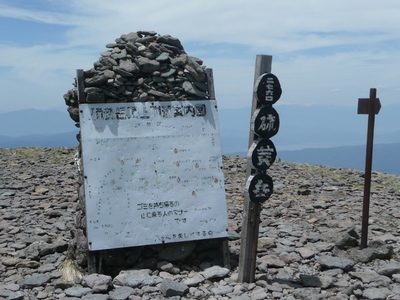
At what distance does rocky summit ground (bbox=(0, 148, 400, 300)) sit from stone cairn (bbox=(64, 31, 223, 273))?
398 mm

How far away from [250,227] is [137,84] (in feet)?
11.7

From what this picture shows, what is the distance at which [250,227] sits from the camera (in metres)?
7.98

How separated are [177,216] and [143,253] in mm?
1010

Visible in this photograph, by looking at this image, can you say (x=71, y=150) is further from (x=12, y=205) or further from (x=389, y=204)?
(x=389, y=204)

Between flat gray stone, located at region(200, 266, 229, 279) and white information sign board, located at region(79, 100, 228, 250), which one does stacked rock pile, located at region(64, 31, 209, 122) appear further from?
flat gray stone, located at region(200, 266, 229, 279)

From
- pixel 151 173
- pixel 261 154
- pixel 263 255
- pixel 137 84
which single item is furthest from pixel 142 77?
pixel 263 255

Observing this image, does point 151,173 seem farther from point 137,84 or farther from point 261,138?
point 261,138

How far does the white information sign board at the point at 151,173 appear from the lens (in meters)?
8.54

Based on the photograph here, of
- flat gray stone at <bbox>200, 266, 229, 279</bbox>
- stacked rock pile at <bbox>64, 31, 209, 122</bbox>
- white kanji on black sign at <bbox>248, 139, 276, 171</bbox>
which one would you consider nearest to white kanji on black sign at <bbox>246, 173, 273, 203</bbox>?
white kanji on black sign at <bbox>248, 139, 276, 171</bbox>

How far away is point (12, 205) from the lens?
14383mm

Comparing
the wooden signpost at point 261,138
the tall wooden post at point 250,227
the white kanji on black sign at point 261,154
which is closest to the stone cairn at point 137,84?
the tall wooden post at point 250,227

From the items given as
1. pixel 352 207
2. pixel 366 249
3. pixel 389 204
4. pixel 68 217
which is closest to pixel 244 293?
pixel 366 249

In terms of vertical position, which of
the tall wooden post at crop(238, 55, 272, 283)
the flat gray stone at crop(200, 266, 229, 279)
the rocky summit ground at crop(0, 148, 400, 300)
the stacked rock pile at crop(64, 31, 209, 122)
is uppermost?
the stacked rock pile at crop(64, 31, 209, 122)

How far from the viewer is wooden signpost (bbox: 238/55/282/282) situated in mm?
7543
